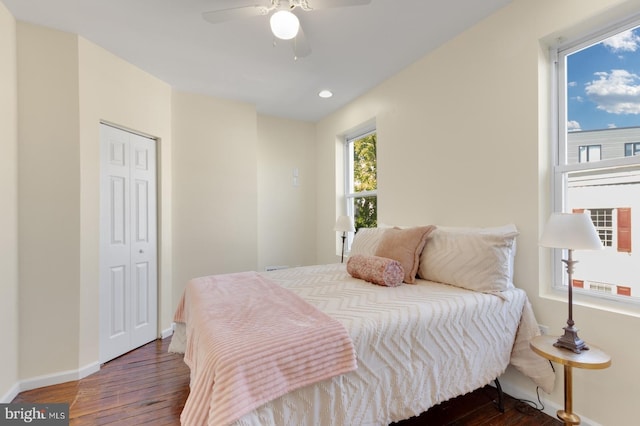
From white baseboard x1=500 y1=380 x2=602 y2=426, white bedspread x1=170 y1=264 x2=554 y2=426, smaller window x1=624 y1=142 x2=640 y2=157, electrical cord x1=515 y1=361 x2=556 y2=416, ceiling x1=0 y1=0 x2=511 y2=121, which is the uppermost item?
ceiling x1=0 y1=0 x2=511 y2=121

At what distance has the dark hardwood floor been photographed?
1.79 metres

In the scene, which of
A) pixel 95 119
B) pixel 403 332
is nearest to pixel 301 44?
pixel 95 119

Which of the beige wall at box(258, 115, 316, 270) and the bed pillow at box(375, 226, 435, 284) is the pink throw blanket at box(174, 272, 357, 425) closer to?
the bed pillow at box(375, 226, 435, 284)

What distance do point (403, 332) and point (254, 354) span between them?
2.41ft

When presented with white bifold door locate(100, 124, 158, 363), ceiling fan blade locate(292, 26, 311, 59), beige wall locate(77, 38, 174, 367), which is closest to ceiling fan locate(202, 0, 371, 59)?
ceiling fan blade locate(292, 26, 311, 59)

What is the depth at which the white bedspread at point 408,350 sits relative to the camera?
1.23 metres

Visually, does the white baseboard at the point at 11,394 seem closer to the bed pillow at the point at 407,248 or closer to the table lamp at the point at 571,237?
the bed pillow at the point at 407,248

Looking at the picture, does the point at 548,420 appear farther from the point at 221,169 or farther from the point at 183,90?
the point at 183,90

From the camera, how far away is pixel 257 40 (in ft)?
7.93

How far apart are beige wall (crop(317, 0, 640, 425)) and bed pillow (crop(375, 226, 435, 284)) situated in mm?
407

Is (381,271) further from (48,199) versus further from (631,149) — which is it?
(48,199)

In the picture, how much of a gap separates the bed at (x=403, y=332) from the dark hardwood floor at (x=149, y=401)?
28 centimetres

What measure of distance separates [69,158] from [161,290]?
1.51 metres

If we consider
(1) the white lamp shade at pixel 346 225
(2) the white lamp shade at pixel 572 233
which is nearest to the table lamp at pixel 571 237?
(2) the white lamp shade at pixel 572 233
